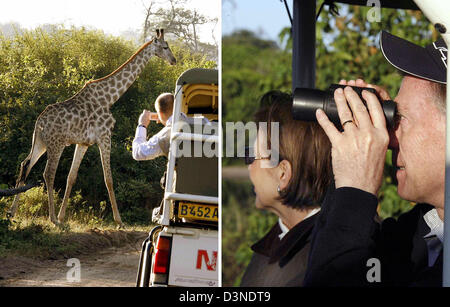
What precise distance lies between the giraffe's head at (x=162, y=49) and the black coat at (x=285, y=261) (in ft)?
17.6

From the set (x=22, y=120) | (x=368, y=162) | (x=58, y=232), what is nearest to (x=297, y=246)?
(x=368, y=162)

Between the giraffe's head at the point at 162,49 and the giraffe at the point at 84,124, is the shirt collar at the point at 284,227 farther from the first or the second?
the giraffe's head at the point at 162,49

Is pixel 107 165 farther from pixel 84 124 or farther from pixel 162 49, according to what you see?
pixel 162 49

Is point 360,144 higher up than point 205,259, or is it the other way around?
point 360,144

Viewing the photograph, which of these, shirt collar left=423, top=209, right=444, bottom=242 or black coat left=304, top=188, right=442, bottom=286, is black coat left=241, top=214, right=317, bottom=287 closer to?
black coat left=304, top=188, right=442, bottom=286

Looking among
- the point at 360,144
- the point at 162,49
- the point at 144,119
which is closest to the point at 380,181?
the point at 360,144

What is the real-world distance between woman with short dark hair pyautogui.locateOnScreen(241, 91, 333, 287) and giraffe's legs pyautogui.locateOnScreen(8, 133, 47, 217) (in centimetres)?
488

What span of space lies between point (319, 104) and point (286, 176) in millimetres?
275

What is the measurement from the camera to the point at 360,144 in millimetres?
1389

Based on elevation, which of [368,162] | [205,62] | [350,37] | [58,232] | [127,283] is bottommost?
[127,283]

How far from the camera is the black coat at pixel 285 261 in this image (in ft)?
5.24
